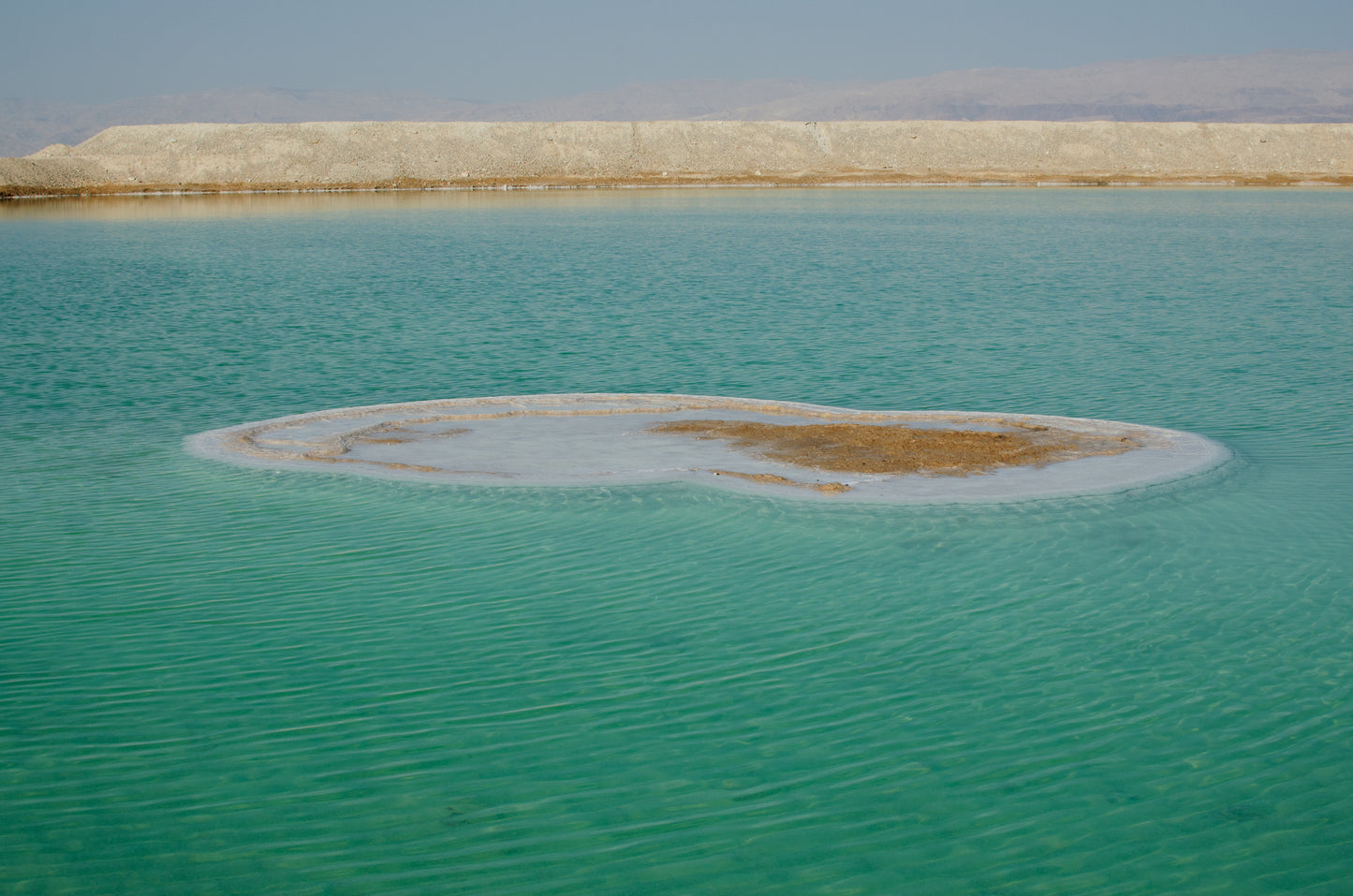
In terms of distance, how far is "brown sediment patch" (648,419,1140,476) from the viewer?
35.2 feet

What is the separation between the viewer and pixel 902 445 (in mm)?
11414

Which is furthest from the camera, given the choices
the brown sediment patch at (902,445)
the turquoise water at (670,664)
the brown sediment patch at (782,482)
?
the brown sediment patch at (902,445)

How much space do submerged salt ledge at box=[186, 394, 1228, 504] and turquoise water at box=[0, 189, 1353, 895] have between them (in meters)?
0.35

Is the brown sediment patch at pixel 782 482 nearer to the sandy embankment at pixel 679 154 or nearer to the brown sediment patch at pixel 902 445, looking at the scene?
the brown sediment patch at pixel 902 445

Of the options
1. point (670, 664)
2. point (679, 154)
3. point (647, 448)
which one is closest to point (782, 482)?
point (647, 448)

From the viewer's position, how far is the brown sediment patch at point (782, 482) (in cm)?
991

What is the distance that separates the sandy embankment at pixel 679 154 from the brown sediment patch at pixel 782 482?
7983 cm

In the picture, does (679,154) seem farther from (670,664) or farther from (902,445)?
(670,664)

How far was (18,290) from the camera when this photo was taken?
2695 cm

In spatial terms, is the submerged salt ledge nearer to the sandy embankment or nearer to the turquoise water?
the turquoise water

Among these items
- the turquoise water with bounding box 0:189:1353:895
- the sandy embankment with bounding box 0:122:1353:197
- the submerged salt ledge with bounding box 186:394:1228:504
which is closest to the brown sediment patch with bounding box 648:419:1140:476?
the submerged salt ledge with bounding box 186:394:1228:504

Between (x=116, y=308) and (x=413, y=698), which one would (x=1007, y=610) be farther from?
(x=116, y=308)

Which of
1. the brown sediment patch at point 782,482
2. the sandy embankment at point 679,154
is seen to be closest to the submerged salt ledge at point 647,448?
the brown sediment patch at point 782,482

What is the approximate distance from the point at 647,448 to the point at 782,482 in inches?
69.2
